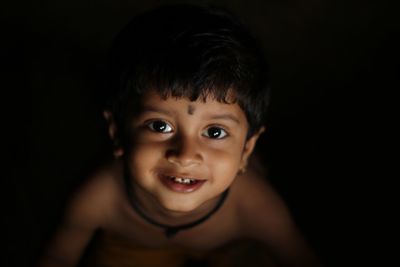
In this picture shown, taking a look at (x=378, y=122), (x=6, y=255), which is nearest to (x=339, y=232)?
(x=378, y=122)

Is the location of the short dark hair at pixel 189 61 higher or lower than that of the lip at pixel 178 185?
higher

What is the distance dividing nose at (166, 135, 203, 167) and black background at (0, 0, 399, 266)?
0.55m

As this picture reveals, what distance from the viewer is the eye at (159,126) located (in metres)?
0.84

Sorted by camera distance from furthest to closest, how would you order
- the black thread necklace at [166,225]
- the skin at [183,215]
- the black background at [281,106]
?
the black background at [281,106] < the black thread necklace at [166,225] < the skin at [183,215]

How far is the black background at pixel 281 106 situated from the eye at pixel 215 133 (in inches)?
20.4

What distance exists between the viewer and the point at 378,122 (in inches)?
51.1

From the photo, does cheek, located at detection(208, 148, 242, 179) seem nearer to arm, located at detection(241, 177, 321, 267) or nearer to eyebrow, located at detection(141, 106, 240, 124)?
eyebrow, located at detection(141, 106, 240, 124)

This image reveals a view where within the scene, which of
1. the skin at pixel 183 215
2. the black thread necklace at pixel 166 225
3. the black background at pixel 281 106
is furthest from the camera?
the black background at pixel 281 106

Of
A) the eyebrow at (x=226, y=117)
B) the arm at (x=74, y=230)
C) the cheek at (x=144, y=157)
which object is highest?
the eyebrow at (x=226, y=117)

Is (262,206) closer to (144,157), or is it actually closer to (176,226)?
(176,226)

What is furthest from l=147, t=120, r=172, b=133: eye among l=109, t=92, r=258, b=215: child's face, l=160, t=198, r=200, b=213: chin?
l=160, t=198, r=200, b=213: chin

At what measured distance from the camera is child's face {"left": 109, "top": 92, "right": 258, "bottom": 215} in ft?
2.63

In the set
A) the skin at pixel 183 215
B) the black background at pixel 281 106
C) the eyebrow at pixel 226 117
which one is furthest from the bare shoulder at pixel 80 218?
the eyebrow at pixel 226 117

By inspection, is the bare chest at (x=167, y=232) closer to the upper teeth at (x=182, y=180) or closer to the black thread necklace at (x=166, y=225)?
the black thread necklace at (x=166, y=225)
